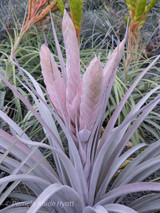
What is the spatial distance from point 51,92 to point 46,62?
8cm

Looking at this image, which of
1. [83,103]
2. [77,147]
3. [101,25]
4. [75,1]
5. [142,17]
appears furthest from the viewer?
[101,25]

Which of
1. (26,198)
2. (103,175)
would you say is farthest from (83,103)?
(26,198)

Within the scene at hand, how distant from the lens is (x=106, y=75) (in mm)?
619

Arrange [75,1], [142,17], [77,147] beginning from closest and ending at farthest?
[77,147] < [75,1] < [142,17]

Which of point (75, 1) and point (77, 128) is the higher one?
point (75, 1)

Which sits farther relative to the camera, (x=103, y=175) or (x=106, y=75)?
(x=103, y=175)

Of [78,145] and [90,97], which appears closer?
[90,97]

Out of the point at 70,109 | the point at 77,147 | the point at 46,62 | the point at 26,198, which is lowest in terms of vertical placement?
the point at 26,198

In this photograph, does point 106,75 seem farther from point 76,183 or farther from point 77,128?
point 76,183

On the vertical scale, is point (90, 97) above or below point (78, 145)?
above

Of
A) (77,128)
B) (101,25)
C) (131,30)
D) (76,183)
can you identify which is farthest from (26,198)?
(101,25)

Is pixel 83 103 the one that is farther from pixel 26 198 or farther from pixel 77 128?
pixel 26 198

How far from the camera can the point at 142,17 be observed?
1218 mm

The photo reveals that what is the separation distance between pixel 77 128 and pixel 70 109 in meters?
0.05
